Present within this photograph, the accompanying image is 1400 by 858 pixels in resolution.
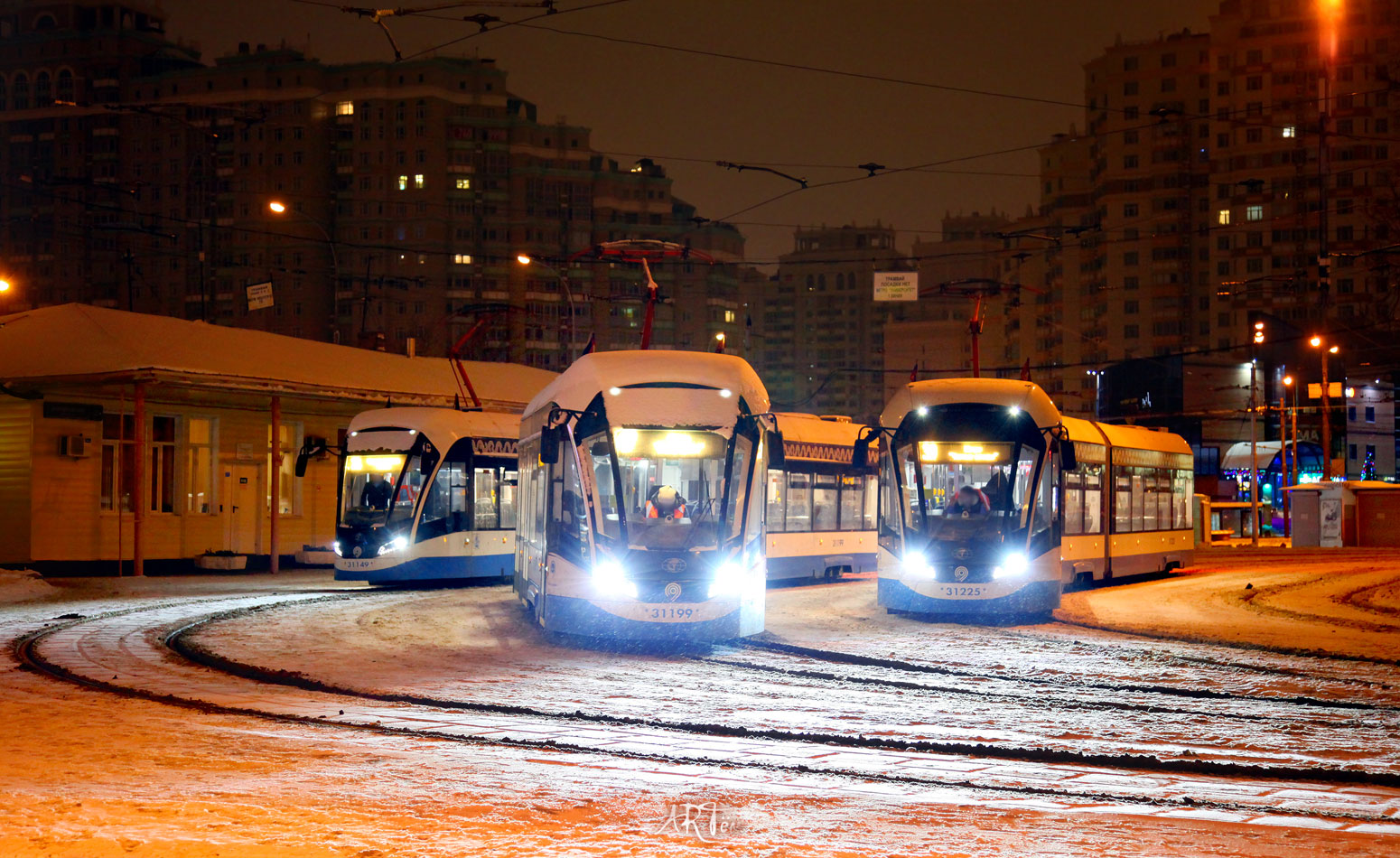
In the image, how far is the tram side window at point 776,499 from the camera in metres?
27.3

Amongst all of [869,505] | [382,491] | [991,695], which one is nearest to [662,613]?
[991,695]

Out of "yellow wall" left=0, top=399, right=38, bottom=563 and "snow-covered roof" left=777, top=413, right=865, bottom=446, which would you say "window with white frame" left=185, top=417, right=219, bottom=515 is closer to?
"yellow wall" left=0, top=399, right=38, bottom=563

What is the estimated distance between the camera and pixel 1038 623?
19672 millimetres

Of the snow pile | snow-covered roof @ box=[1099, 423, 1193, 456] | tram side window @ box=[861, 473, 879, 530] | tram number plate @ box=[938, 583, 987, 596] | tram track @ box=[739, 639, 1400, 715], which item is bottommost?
the snow pile

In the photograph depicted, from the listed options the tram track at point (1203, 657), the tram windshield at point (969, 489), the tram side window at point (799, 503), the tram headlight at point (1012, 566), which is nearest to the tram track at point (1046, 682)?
the tram track at point (1203, 657)

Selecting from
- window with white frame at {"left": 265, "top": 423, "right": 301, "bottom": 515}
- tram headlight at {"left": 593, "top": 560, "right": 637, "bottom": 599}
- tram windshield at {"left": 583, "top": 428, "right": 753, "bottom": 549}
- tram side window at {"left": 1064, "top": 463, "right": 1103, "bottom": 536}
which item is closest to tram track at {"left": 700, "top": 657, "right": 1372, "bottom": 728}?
tram headlight at {"left": 593, "top": 560, "right": 637, "bottom": 599}

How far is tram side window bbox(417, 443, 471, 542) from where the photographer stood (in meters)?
25.9

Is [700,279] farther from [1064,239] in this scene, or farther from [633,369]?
[633,369]

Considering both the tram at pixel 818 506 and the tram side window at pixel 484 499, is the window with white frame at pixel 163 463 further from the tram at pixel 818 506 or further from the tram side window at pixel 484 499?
the tram at pixel 818 506

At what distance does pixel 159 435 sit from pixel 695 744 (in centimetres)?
2658

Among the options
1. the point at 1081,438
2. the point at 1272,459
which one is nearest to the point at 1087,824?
the point at 1081,438

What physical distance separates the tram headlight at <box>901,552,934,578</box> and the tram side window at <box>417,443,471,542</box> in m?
9.75

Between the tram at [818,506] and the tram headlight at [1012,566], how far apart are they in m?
7.43

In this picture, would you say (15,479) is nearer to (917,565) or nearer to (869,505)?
(869,505)
